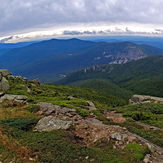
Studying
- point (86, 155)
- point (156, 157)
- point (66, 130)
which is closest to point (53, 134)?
point (66, 130)

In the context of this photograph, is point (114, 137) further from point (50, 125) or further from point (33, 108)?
point (33, 108)

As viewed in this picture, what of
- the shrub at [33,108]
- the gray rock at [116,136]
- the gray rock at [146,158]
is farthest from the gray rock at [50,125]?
the gray rock at [146,158]

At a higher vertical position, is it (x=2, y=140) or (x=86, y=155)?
(x=2, y=140)

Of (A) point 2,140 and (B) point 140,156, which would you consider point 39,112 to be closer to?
(A) point 2,140

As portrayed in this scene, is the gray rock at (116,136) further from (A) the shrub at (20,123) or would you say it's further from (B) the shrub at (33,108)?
(B) the shrub at (33,108)

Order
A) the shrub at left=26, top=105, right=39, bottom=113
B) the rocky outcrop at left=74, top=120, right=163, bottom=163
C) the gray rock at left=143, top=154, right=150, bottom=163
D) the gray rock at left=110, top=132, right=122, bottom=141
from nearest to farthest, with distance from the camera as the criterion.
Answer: the gray rock at left=143, top=154, right=150, bottom=163 → the rocky outcrop at left=74, top=120, right=163, bottom=163 → the gray rock at left=110, top=132, right=122, bottom=141 → the shrub at left=26, top=105, right=39, bottom=113

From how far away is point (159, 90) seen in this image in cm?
18212

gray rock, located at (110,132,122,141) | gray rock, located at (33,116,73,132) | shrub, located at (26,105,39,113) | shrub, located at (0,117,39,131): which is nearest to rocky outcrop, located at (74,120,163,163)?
gray rock, located at (110,132,122,141)

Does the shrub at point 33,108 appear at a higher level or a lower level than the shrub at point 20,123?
lower

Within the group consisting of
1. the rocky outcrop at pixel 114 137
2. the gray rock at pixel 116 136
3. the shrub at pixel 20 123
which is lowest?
the rocky outcrop at pixel 114 137

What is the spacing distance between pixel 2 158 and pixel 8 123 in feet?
24.3

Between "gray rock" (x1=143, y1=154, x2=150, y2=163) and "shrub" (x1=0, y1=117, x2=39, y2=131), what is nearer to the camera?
"gray rock" (x1=143, y1=154, x2=150, y2=163)

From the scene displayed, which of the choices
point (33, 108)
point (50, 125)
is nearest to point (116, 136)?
point (50, 125)

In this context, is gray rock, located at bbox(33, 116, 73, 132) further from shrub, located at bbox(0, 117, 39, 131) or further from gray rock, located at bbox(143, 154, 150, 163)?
gray rock, located at bbox(143, 154, 150, 163)
